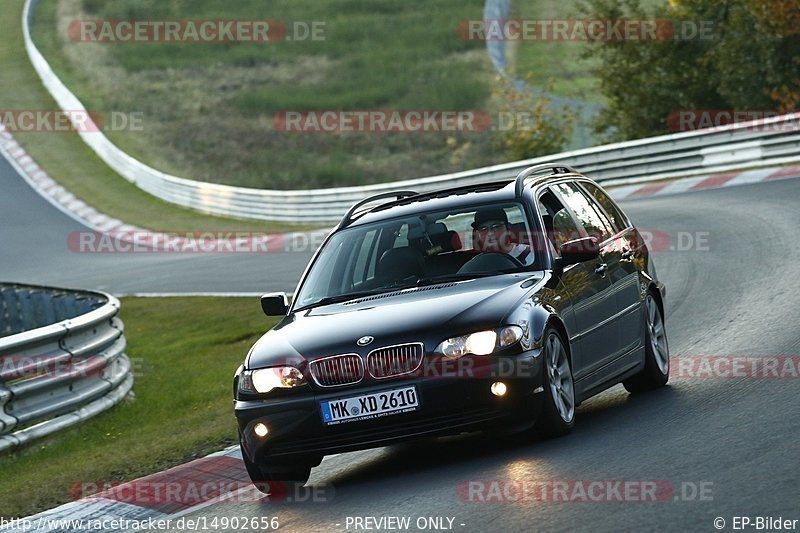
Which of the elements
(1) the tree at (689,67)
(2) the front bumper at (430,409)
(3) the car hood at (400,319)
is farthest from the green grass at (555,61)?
(2) the front bumper at (430,409)

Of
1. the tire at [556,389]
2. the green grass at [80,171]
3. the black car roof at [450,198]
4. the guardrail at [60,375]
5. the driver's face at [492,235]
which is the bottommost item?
the green grass at [80,171]

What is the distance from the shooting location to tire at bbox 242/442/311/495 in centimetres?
789

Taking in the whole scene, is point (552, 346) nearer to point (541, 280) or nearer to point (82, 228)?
point (541, 280)

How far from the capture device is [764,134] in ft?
79.9

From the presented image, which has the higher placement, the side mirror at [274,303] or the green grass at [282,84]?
the side mirror at [274,303]

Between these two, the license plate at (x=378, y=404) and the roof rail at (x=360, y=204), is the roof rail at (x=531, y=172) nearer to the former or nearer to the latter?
the roof rail at (x=360, y=204)

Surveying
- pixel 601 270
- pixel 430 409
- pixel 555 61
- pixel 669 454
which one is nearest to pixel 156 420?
pixel 601 270

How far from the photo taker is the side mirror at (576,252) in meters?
8.48

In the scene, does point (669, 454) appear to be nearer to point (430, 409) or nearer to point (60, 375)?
point (430, 409)

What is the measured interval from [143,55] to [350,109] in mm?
15152

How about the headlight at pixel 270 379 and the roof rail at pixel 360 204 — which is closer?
the headlight at pixel 270 379

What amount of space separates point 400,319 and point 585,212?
7.79ft

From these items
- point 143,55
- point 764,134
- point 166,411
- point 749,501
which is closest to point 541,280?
point 749,501

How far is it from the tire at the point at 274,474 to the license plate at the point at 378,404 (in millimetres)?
548
